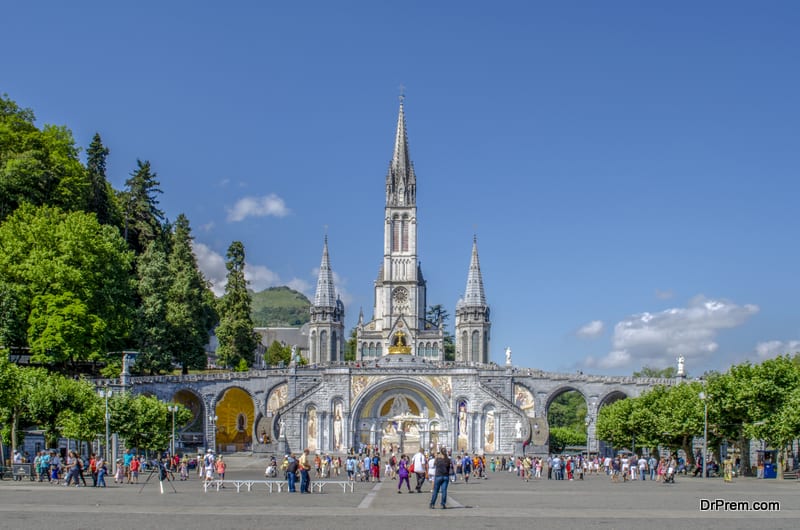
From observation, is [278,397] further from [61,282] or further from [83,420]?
[83,420]

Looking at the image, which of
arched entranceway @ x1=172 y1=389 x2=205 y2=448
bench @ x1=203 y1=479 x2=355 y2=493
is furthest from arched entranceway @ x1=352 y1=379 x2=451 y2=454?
bench @ x1=203 y1=479 x2=355 y2=493

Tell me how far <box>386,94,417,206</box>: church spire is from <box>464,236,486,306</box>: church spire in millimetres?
10631

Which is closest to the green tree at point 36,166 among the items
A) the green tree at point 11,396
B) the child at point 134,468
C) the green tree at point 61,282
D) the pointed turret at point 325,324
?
the green tree at point 61,282

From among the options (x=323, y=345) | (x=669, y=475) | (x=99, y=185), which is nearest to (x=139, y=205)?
(x=99, y=185)

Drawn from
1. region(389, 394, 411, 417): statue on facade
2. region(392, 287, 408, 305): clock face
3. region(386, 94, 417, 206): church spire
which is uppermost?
region(386, 94, 417, 206): church spire

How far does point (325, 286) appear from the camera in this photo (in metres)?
111

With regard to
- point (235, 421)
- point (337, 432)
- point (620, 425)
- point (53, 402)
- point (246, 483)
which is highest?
point (53, 402)

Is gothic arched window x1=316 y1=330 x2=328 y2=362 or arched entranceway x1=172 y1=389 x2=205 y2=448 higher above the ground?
gothic arched window x1=316 y1=330 x2=328 y2=362

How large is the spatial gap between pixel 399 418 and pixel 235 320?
1520 cm

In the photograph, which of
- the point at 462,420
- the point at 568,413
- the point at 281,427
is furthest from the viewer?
the point at 568,413

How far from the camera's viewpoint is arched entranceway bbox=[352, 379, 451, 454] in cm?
7469

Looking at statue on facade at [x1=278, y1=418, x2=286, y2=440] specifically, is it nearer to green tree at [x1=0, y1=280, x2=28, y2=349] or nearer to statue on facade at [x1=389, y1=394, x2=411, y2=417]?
statue on facade at [x1=389, y1=394, x2=411, y2=417]

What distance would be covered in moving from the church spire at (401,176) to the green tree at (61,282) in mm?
56096

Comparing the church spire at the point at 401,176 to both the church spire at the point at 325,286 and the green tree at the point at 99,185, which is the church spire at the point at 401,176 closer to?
the church spire at the point at 325,286
